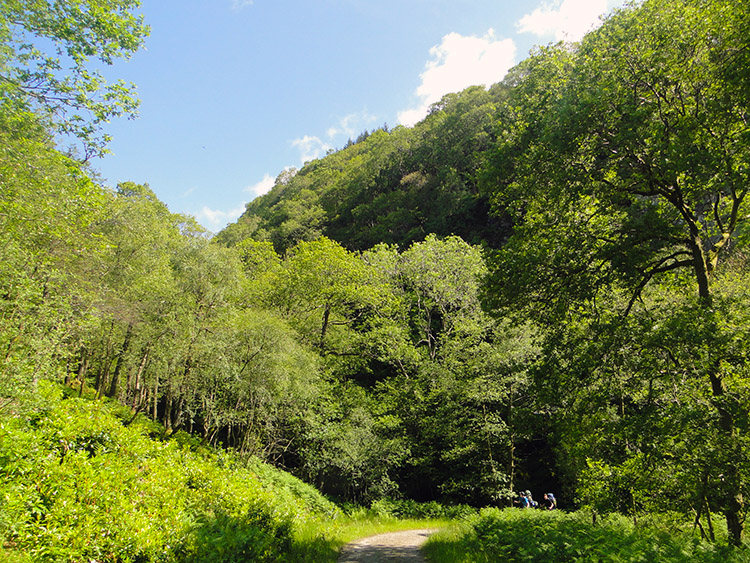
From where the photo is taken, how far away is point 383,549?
10930mm

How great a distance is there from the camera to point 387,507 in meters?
19.8

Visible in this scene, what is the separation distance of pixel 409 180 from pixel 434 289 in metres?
29.4

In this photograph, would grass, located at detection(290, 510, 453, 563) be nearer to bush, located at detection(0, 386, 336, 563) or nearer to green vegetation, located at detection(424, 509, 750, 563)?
bush, located at detection(0, 386, 336, 563)

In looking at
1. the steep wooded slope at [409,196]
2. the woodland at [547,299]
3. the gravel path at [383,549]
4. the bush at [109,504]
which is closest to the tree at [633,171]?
the woodland at [547,299]

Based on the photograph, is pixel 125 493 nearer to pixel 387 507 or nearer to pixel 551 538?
pixel 551 538

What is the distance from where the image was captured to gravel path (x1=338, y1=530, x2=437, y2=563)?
946cm

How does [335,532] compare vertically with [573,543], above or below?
below

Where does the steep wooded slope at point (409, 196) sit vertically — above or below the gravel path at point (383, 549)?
above

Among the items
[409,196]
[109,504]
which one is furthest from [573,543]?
[409,196]

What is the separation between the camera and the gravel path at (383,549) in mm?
9461

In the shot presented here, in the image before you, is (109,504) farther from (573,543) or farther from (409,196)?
(409,196)

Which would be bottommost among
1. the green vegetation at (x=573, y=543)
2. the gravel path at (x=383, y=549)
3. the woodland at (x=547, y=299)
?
the gravel path at (x=383, y=549)

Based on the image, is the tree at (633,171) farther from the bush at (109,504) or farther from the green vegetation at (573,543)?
the bush at (109,504)

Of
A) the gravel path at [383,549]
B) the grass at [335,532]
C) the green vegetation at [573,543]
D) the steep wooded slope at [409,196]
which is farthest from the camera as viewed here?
the steep wooded slope at [409,196]
